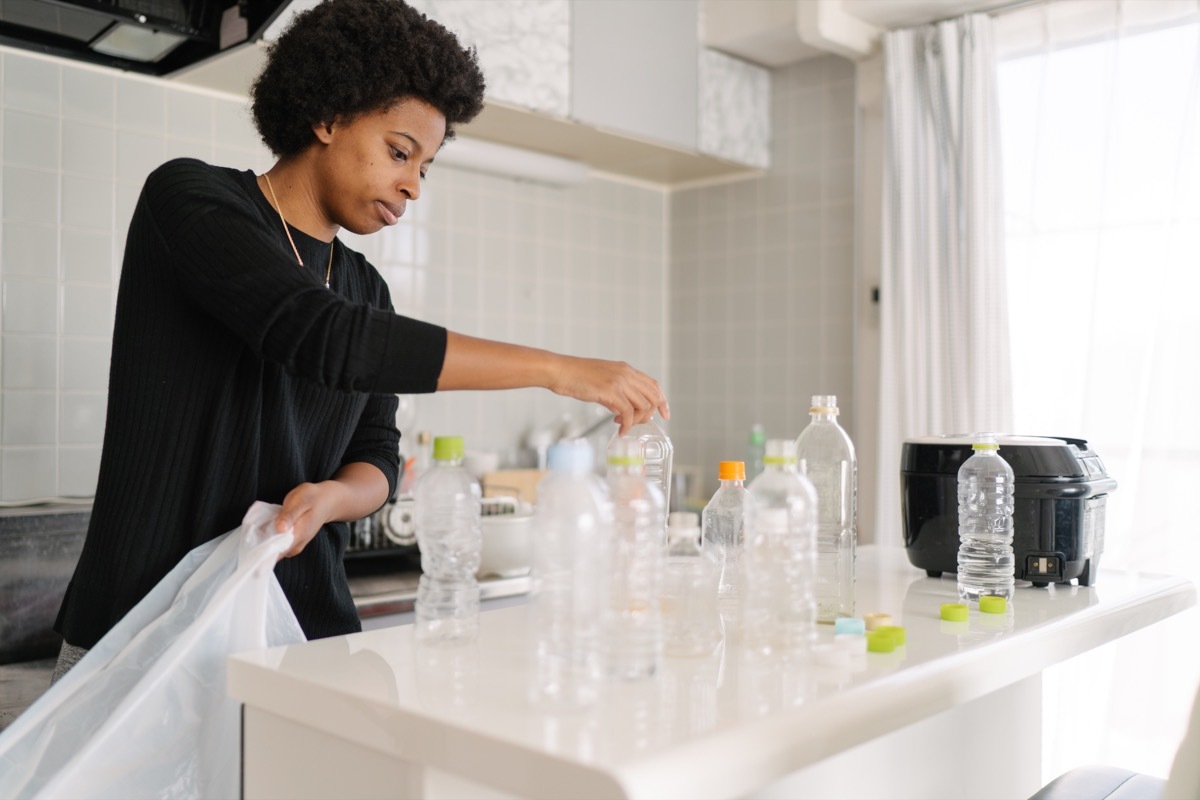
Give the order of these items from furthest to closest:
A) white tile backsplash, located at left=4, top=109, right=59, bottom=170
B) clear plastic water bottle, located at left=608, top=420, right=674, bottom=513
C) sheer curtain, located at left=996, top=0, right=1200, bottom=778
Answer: sheer curtain, located at left=996, top=0, right=1200, bottom=778 < white tile backsplash, located at left=4, top=109, right=59, bottom=170 < clear plastic water bottle, located at left=608, top=420, right=674, bottom=513

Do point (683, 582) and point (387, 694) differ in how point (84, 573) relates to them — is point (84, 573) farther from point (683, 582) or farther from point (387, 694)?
point (683, 582)

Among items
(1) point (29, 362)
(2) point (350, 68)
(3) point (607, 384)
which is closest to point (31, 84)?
(1) point (29, 362)

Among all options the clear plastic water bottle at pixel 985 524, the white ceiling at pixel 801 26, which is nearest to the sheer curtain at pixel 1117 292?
the white ceiling at pixel 801 26

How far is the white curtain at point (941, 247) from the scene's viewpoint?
272cm

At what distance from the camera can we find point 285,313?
1097 millimetres

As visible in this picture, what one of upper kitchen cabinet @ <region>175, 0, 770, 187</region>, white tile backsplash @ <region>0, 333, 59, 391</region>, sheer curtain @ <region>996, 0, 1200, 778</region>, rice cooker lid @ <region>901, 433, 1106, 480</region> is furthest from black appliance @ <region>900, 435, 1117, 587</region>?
white tile backsplash @ <region>0, 333, 59, 391</region>

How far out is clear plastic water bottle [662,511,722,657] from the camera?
42.5 inches

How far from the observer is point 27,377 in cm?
220

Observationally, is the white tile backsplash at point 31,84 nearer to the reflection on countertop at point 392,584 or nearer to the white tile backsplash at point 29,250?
the white tile backsplash at point 29,250

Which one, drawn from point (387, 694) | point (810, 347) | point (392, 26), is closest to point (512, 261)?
point (810, 347)

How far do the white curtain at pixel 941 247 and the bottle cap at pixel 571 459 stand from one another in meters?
1.97

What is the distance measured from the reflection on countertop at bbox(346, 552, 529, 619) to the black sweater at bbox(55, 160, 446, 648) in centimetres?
73

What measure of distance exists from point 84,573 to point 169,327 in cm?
31

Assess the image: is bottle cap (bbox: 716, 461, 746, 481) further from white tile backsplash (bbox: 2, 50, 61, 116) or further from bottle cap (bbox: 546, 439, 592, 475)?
white tile backsplash (bbox: 2, 50, 61, 116)
